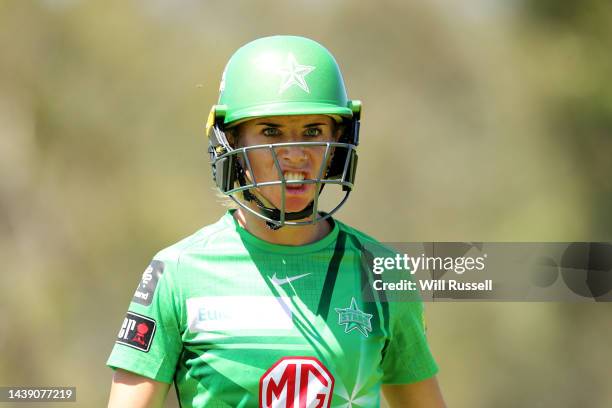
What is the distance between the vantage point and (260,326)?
8.21 ft

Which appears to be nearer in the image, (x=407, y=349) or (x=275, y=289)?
(x=275, y=289)

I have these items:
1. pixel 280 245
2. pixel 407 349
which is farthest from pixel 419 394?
pixel 280 245

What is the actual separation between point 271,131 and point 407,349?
0.73 metres

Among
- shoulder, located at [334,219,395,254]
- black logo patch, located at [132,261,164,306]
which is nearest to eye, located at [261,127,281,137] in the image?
shoulder, located at [334,219,395,254]

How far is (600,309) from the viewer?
798cm

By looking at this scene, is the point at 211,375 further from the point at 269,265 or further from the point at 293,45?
the point at 293,45

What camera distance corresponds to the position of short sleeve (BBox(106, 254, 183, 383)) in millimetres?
2445

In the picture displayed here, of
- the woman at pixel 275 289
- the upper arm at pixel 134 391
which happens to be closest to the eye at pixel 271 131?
the woman at pixel 275 289

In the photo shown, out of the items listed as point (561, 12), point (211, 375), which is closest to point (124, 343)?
point (211, 375)

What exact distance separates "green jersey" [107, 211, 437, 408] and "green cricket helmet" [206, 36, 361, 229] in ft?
0.43

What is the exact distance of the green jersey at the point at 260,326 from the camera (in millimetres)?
2451

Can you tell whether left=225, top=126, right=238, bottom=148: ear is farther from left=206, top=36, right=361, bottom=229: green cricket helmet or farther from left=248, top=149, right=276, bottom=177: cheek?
left=248, top=149, right=276, bottom=177: cheek

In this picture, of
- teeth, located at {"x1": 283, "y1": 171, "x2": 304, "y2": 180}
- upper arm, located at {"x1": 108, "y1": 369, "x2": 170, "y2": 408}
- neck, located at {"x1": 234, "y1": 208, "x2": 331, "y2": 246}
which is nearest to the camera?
upper arm, located at {"x1": 108, "y1": 369, "x2": 170, "y2": 408}

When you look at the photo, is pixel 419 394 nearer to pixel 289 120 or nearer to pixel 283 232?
pixel 283 232
